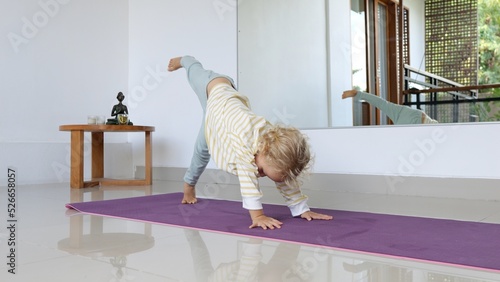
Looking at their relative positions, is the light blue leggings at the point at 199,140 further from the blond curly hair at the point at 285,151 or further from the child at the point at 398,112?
the child at the point at 398,112

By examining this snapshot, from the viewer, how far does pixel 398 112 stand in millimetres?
3193

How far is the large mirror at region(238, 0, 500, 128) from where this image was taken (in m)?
3.09

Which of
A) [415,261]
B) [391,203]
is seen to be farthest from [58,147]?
[415,261]

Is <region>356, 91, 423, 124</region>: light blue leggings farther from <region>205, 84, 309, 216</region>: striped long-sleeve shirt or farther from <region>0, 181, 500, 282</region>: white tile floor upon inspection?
<region>205, 84, 309, 216</region>: striped long-sleeve shirt

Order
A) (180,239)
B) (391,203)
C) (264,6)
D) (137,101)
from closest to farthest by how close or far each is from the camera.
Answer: (180,239) < (391,203) < (264,6) < (137,101)

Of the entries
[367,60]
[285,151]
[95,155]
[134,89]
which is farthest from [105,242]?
[134,89]

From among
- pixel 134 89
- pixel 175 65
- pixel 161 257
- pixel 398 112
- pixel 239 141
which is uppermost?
pixel 134 89

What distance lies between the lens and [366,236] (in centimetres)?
161

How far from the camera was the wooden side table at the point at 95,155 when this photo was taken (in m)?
3.49

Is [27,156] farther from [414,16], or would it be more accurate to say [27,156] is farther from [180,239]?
[414,16]

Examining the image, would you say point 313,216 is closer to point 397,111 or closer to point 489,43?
point 397,111

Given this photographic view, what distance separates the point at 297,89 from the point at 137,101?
156 cm

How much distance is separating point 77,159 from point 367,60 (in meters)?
2.27

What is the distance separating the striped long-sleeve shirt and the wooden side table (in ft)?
4.95
